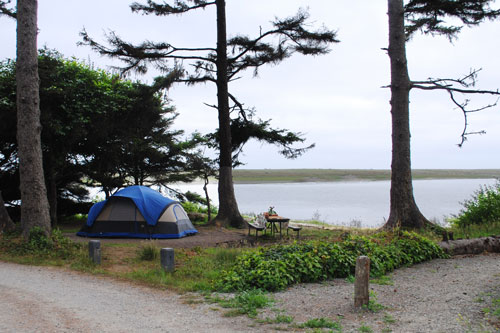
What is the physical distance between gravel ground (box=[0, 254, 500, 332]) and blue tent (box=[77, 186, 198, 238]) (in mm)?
5459

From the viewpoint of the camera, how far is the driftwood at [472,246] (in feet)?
31.1

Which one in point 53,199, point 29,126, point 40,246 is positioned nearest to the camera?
point 40,246

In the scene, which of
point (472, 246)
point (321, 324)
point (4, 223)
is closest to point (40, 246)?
point (4, 223)

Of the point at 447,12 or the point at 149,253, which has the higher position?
the point at 447,12

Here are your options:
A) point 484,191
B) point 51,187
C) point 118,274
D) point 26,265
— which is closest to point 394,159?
point 484,191

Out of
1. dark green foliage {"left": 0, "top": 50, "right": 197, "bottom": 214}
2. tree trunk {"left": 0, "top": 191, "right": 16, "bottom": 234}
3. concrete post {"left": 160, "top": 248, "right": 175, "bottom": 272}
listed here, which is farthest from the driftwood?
dark green foliage {"left": 0, "top": 50, "right": 197, "bottom": 214}

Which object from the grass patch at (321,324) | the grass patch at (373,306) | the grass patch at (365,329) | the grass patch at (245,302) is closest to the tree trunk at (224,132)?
the grass patch at (245,302)

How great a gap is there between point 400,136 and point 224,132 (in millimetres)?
6917

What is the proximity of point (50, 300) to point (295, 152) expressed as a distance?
1382 cm

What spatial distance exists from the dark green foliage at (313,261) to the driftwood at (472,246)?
0.73 meters

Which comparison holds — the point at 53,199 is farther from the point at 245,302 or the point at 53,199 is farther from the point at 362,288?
the point at 362,288

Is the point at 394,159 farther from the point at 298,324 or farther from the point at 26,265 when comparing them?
the point at 26,265

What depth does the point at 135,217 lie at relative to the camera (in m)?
13.3

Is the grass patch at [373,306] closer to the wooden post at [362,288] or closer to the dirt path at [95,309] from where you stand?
the wooden post at [362,288]
